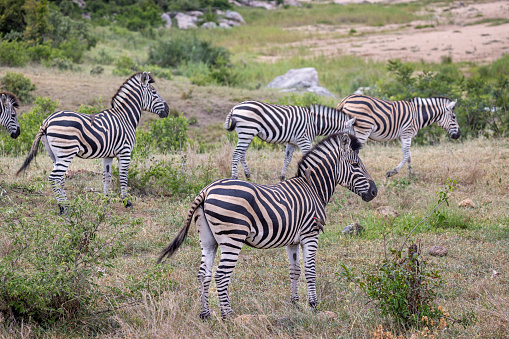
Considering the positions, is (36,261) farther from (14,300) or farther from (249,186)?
(249,186)

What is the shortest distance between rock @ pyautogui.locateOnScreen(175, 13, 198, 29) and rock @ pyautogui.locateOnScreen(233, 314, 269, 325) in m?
38.6

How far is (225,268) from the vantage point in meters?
4.73

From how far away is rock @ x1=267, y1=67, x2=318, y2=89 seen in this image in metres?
21.7

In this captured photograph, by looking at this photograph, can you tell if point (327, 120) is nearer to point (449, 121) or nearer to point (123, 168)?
point (449, 121)

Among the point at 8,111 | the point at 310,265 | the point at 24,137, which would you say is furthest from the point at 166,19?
the point at 310,265

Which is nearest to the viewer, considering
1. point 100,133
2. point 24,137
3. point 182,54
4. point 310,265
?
point 310,265

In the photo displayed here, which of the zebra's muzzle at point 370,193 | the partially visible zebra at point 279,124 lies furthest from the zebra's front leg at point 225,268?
the partially visible zebra at point 279,124

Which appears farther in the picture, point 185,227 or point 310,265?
point 310,265

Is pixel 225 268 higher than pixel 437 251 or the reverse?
higher

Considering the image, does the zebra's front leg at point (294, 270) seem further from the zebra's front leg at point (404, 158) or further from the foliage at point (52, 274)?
the zebra's front leg at point (404, 158)

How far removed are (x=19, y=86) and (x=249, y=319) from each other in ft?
44.0

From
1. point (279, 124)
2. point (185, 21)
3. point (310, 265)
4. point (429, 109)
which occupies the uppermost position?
point (185, 21)

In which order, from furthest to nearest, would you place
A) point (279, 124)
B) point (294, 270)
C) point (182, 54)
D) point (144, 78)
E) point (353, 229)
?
point (182, 54) < point (279, 124) < point (144, 78) < point (353, 229) < point (294, 270)

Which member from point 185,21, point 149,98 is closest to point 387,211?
point 149,98
